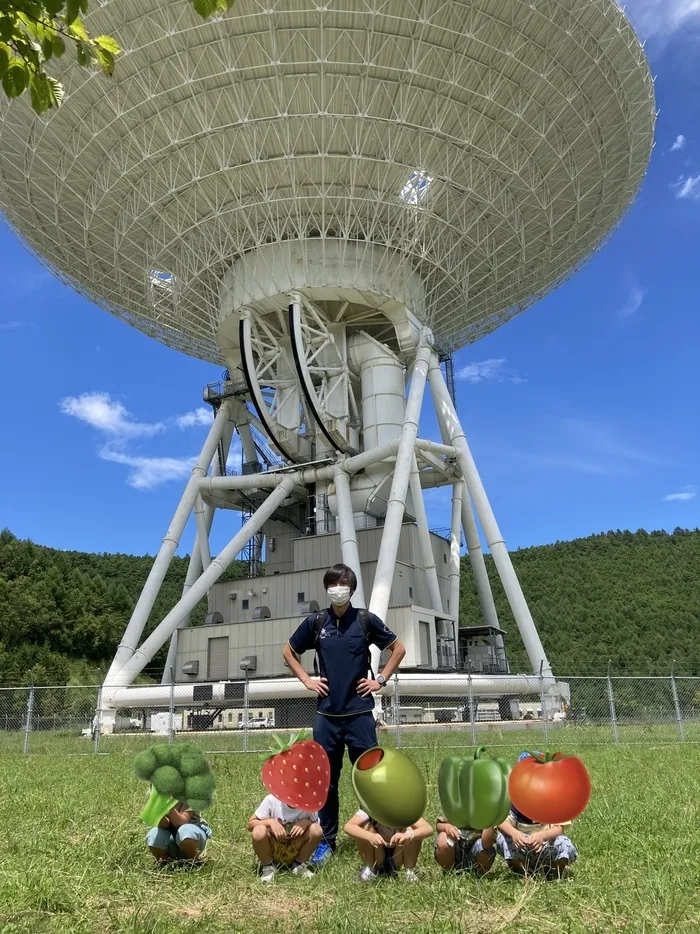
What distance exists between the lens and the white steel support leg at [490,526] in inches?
942

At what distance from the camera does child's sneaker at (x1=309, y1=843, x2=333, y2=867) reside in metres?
4.71

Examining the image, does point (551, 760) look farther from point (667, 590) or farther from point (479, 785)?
point (667, 590)

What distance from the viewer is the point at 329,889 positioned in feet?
13.5

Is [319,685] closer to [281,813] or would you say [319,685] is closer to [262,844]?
[281,813]

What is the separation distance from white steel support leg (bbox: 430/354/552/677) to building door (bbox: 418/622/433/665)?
297 cm

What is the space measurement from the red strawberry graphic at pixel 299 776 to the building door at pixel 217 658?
23.8 metres

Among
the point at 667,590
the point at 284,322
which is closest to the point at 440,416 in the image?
the point at 284,322

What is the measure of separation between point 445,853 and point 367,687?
4.02 ft

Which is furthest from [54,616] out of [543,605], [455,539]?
[543,605]

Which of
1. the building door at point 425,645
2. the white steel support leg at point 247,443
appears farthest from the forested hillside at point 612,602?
the white steel support leg at point 247,443

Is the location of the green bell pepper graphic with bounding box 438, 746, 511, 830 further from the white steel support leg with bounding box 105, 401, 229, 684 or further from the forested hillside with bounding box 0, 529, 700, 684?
the forested hillside with bounding box 0, 529, 700, 684

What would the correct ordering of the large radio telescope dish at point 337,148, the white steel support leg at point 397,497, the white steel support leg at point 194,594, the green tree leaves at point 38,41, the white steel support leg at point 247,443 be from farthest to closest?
the white steel support leg at point 247,443 < the white steel support leg at point 194,594 < the white steel support leg at point 397,497 < the large radio telescope dish at point 337,148 < the green tree leaves at point 38,41

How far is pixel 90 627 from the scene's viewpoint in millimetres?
51781

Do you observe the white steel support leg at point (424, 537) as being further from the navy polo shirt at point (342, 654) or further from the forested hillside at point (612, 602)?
the forested hillside at point (612, 602)
